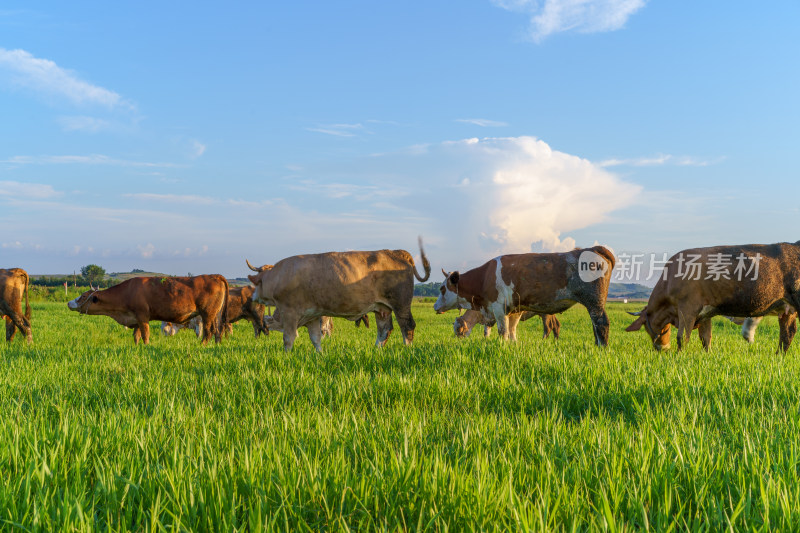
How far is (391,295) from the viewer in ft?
32.2

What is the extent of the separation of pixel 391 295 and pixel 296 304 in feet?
5.91

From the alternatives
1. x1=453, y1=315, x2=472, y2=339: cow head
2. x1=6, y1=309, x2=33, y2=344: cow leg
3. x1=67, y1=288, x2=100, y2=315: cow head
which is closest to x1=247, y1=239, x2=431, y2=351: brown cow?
x1=67, y1=288, x2=100, y2=315: cow head

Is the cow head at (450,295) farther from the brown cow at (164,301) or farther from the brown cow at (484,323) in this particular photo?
the brown cow at (164,301)

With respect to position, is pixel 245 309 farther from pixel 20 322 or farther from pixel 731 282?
pixel 731 282

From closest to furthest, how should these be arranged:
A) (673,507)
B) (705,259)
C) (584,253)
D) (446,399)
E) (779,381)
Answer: (673,507), (446,399), (779,381), (705,259), (584,253)

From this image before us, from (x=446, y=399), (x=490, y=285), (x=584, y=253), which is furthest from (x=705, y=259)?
(x=446, y=399)

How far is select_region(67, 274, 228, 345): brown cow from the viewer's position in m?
12.8

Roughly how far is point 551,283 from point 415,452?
27.1ft

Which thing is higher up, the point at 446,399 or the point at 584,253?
the point at 584,253

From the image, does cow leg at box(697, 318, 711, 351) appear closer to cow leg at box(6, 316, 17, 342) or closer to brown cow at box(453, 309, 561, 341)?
brown cow at box(453, 309, 561, 341)

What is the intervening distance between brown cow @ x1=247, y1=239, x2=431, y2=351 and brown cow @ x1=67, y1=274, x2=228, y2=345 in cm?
356

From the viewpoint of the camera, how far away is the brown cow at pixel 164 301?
1280 cm

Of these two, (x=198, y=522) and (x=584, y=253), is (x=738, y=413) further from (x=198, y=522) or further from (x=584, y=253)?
(x=584, y=253)

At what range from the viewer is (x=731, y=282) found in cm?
825
